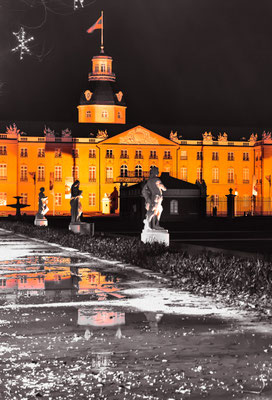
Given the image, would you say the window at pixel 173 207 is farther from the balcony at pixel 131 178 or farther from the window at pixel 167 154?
the window at pixel 167 154

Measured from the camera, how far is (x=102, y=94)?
106m

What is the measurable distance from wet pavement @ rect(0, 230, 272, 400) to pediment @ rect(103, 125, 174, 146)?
86.3 m

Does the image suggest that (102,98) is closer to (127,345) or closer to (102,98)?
(102,98)

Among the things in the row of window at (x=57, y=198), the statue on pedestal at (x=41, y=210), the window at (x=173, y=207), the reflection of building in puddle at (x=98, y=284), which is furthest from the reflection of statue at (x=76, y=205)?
the row of window at (x=57, y=198)

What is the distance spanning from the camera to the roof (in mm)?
105875

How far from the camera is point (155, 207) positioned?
1955cm

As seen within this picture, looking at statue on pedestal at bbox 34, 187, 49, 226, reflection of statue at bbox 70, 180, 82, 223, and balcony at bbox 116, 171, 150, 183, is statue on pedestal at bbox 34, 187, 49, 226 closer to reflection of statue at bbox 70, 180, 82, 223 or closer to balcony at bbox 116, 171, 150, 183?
reflection of statue at bbox 70, 180, 82, 223

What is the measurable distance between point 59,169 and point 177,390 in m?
93.3

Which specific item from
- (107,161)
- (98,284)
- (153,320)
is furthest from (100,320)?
(107,161)

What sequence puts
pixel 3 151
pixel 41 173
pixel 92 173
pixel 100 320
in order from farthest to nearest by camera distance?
pixel 92 173 < pixel 41 173 < pixel 3 151 < pixel 100 320

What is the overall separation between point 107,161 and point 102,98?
11.8m

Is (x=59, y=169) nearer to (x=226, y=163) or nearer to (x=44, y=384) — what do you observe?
(x=226, y=163)

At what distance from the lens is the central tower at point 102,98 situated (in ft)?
347

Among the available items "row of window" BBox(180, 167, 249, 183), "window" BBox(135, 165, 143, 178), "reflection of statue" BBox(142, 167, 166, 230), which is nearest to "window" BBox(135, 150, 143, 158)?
"window" BBox(135, 165, 143, 178)
